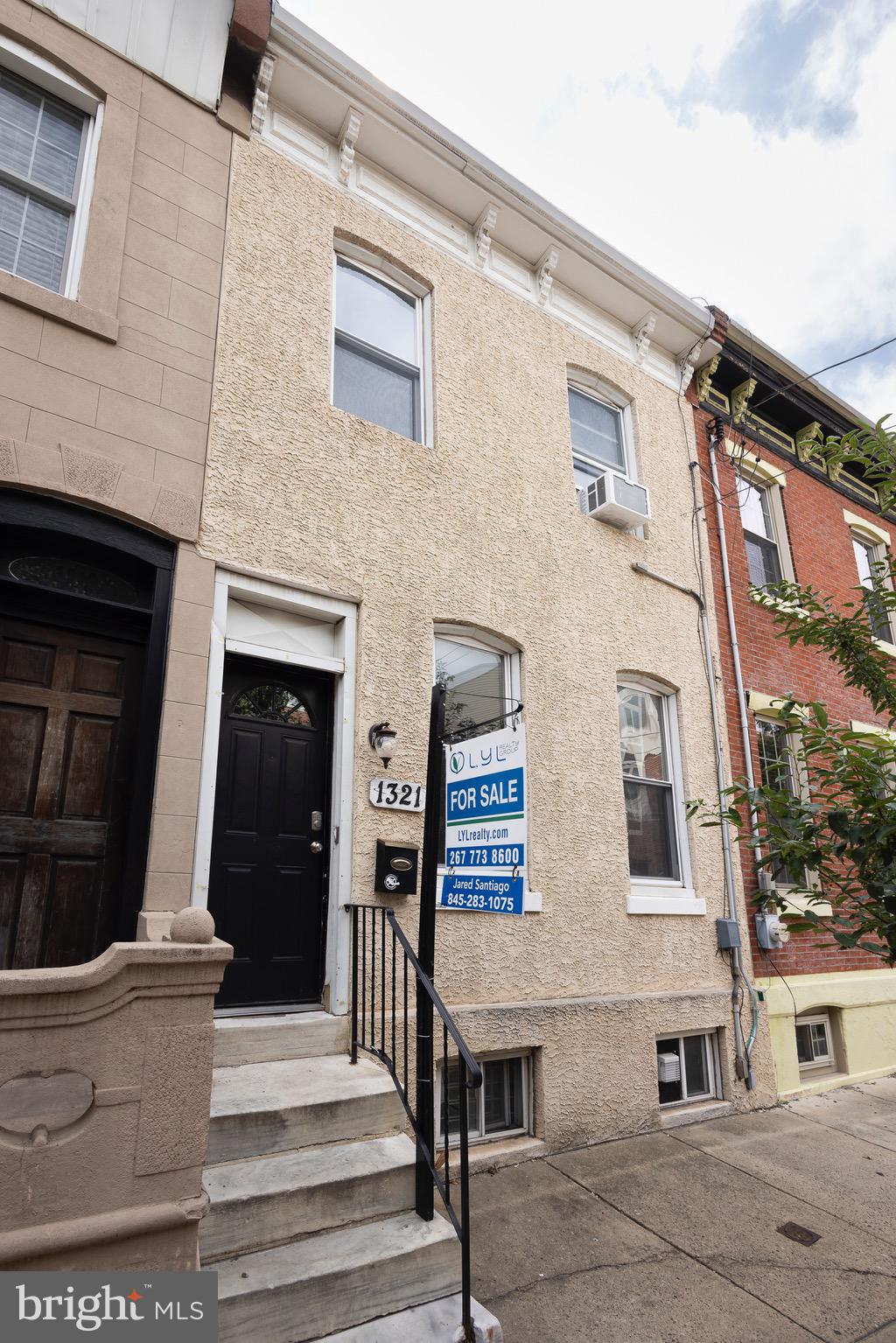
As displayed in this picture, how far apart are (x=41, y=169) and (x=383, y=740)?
410 cm

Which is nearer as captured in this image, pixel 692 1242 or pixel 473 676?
pixel 692 1242

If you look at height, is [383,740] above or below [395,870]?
above

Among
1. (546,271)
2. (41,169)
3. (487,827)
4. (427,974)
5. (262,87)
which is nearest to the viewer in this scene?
(487,827)

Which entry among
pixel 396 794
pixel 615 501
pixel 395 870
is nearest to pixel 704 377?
pixel 615 501

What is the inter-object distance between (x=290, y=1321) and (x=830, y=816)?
8.89 ft

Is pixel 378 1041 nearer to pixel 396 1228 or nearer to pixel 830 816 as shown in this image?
pixel 396 1228

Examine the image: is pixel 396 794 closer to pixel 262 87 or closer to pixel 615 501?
pixel 615 501

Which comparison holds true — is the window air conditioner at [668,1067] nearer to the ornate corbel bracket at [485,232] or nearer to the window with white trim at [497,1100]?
the window with white trim at [497,1100]

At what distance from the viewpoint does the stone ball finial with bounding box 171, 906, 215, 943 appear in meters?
2.71

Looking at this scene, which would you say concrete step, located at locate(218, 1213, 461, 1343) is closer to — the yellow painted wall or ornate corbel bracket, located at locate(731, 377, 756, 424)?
the yellow painted wall

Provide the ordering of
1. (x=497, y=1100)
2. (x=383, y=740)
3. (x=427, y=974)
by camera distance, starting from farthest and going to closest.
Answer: (x=497, y=1100)
(x=383, y=740)
(x=427, y=974)

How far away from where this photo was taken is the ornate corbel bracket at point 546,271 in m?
7.08

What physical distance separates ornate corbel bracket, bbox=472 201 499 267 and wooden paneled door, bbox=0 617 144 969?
4901mm

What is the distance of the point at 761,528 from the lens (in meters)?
9.18
